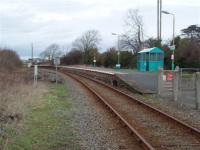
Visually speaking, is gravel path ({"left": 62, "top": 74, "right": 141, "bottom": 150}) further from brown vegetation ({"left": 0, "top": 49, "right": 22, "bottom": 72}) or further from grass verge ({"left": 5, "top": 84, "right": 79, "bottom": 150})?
brown vegetation ({"left": 0, "top": 49, "right": 22, "bottom": 72})

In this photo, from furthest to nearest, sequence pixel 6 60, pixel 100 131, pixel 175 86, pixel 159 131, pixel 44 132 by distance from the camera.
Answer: pixel 6 60 < pixel 175 86 < pixel 100 131 < pixel 159 131 < pixel 44 132

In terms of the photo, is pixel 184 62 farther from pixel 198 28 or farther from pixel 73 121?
pixel 73 121

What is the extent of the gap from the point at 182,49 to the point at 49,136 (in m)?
54.9

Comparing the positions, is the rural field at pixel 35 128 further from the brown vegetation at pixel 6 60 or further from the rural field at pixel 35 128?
the brown vegetation at pixel 6 60

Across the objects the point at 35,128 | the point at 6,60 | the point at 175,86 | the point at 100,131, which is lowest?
the point at 100,131

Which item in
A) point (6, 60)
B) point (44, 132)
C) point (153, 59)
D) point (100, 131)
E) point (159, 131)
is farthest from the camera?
point (6, 60)

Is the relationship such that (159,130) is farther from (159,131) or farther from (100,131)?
(100,131)

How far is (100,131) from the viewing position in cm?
Result: 1394

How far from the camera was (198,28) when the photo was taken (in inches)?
3784

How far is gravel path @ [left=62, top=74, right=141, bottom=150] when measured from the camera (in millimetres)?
11555

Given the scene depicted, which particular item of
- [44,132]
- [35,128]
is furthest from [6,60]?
[44,132]

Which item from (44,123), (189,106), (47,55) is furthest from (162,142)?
(47,55)

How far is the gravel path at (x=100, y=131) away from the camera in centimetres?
1155

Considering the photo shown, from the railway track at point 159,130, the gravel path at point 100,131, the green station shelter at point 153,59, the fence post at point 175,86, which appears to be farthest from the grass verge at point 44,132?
the green station shelter at point 153,59
